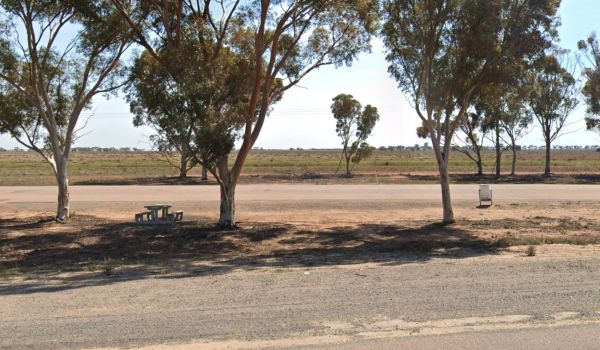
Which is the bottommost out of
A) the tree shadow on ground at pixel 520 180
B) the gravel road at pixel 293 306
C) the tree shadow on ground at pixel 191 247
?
the tree shadow on ground at pixel 191 247

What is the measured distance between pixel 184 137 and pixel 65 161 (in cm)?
585

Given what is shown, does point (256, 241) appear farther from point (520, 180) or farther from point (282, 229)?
point (520, 180)

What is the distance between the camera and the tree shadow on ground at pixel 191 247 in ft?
31.4

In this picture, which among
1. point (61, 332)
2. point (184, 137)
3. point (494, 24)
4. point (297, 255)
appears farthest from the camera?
point (494, 24)

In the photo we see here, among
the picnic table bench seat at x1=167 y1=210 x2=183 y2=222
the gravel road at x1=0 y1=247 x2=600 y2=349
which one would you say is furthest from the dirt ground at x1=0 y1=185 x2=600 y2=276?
the gravel road at x1=0 y1=247 x2=600 y2=349

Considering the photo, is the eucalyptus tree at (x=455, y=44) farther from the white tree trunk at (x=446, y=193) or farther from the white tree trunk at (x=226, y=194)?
the white tree trunk at (x=226, y=194)

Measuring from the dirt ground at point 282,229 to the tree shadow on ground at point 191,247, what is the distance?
0.03m

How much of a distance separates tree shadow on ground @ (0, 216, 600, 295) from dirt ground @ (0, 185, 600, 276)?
27mm

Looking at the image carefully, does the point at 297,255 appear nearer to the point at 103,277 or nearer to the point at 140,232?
the point at 103,277

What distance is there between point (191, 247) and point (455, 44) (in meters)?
8.92

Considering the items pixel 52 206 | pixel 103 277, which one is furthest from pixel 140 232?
pixel 52 206

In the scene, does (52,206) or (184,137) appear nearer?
(184,137)

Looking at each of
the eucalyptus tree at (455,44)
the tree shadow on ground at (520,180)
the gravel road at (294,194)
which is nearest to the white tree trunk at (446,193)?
the eucalyptus tree at (455,44)

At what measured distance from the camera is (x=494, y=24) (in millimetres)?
14414
